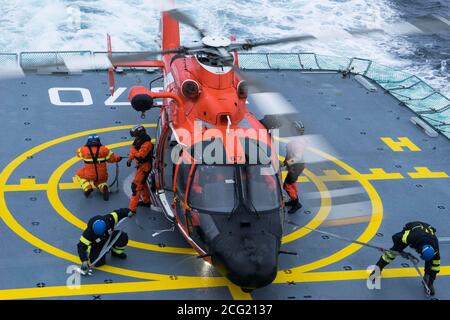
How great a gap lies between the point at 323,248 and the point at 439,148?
4947mm

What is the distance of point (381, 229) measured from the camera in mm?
10688

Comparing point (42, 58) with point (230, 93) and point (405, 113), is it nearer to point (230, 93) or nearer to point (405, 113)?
point (230, 93)

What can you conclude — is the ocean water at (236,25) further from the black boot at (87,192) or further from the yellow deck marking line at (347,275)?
the yellow deck marking line at (347,275)

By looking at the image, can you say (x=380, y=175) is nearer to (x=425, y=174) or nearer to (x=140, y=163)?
(x=425, y=174)

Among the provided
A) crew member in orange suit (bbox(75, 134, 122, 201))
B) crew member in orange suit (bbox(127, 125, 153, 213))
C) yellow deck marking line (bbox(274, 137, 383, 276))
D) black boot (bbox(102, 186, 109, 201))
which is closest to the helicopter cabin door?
crew member in orange suit (bbox(127, 125, 153, 213))

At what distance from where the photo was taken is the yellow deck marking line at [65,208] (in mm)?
9797

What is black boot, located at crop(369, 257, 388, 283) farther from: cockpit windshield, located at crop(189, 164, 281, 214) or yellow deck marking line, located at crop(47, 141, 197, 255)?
yellow deck marking line, located at crop(47, 141, 197, 255)

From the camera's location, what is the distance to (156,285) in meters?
9.00

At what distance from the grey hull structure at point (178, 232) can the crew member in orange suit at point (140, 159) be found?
42 cm

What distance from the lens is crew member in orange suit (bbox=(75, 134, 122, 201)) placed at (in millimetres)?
10664

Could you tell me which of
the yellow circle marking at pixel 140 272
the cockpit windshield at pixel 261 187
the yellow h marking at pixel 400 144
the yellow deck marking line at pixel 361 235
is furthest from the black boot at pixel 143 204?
the yellow h marking at pixel 400 144

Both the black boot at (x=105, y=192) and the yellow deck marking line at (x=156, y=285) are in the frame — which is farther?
the black boot at (x=105, y=192)

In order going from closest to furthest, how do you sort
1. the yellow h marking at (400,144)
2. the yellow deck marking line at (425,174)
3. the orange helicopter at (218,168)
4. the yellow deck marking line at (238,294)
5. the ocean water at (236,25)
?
the orange helicopter at (218,168)
the yellow deck marking line at (238,294)
the yellow deck marking line at (425,174)
the yellow h marking at (400,144)
the ocean water at (236,25)

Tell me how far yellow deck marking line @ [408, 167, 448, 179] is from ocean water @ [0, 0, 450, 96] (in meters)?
9.53
